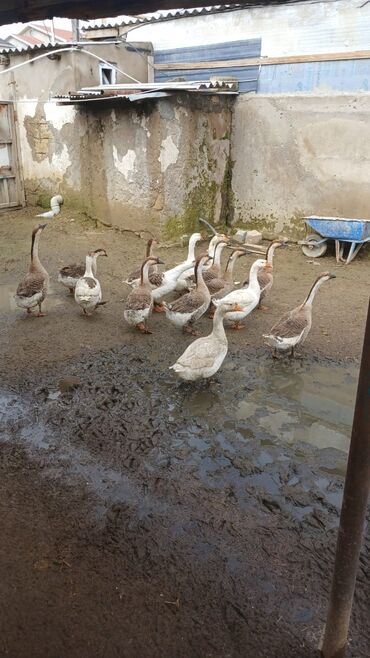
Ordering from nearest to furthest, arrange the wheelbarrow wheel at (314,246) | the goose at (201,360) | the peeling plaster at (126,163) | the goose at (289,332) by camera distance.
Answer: the goose at (201,360) → the goose at (289,332) → the wheelbarrow wheel at (314,246) → the peeling plaster at (126,163)

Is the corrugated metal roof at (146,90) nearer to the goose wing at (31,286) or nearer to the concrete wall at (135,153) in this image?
the concrete wall at (135,153)

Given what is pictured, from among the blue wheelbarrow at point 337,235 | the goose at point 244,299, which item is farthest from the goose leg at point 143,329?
the blue wheelbarrow at point 337,235

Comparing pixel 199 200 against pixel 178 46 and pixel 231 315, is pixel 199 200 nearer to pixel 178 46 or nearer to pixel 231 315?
pixel 178 46

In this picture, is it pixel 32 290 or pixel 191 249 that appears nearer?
pixel 32 290

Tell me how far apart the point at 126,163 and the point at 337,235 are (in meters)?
4.96

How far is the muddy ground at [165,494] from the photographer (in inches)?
121

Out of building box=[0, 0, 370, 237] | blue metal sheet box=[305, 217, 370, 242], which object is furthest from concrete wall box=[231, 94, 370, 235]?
blue metal sheet box=[305, 217, 370, 242]

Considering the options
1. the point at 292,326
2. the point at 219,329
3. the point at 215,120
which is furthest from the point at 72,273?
the point at 215,120

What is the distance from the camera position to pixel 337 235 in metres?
10.2

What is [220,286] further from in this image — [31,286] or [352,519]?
[352,519]

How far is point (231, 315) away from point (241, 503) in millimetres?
3410

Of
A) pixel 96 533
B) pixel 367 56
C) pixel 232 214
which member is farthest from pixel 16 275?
pixel 367 56

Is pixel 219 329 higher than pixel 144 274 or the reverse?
the reverse

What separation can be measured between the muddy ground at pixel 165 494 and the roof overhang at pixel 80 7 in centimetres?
346
